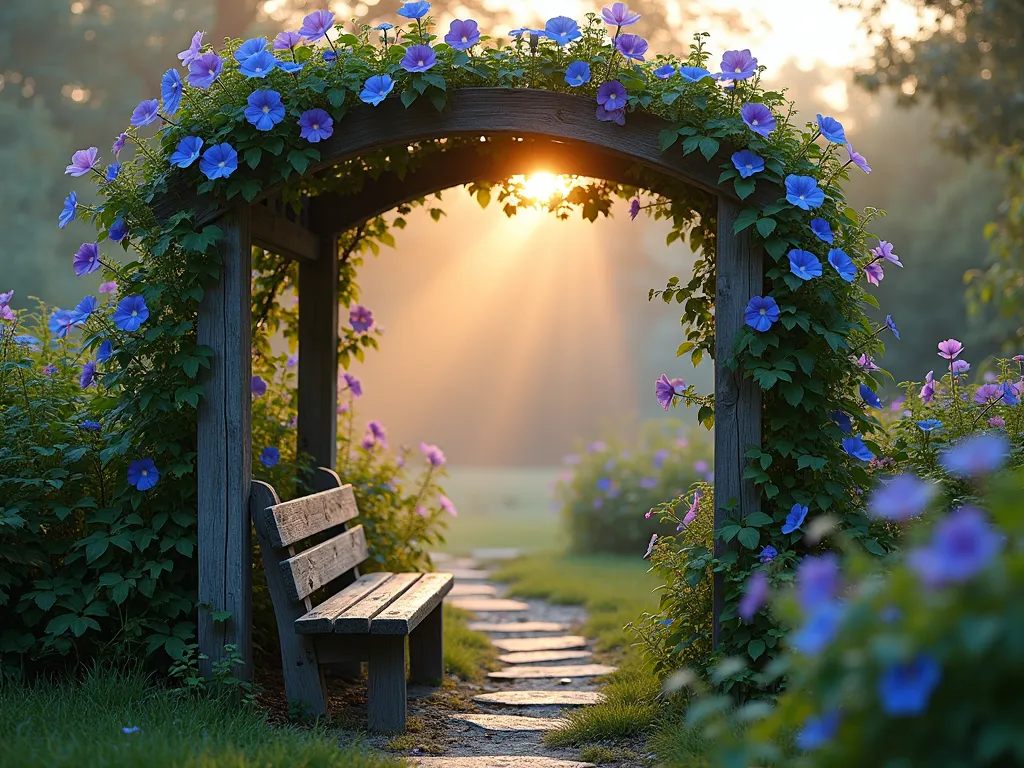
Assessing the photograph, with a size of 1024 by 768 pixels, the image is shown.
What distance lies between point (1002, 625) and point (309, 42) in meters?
3.16

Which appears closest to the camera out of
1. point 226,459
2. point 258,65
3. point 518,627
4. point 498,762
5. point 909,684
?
point 909,684

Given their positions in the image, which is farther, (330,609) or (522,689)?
(522,689)

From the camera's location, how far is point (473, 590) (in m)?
7.68

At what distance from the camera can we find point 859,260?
12.7 ft

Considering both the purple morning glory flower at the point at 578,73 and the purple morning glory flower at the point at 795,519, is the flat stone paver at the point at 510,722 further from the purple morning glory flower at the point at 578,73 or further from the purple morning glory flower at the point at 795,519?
the purple morning glory flower at the point at 578,73

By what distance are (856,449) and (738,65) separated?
4.82ft

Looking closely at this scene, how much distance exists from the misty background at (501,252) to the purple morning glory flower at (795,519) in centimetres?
838

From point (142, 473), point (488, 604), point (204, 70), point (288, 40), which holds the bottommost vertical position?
point (488, 604)

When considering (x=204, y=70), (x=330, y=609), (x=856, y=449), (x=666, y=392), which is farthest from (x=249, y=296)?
(x=856, y=449)

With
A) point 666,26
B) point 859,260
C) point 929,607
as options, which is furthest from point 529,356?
point 929,607

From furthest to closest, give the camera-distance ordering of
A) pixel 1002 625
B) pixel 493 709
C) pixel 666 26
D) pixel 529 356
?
pixel 529 356, pixel 666 26, pixel 493 709, pixel 1002 625

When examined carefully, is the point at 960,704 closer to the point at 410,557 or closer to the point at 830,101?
the point at 410,557

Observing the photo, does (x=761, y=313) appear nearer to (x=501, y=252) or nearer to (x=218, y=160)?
(x=218, y=160)

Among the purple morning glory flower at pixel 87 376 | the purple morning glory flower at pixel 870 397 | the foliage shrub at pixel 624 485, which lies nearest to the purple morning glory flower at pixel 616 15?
the purple morning glory flower at pixel 870 397
